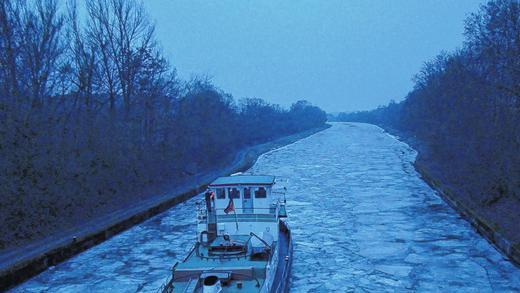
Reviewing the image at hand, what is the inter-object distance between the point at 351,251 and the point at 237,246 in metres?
6.36

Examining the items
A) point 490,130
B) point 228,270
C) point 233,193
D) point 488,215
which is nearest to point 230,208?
point 233,193

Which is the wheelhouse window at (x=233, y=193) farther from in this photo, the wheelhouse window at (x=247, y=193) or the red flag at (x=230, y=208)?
the red flag at (x=230, y=208)

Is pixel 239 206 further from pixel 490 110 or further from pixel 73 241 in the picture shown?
pixel 490 110

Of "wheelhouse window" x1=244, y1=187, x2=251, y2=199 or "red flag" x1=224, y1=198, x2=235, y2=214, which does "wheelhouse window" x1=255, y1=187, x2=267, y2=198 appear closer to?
"wheelhouse window" x1=244, y1=187, x2=251, y2=199

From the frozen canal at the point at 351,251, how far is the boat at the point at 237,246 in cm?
159

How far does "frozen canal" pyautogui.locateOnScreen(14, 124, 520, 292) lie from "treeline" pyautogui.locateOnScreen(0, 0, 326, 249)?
3100 millimetres

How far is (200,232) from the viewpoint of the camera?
16547 mm

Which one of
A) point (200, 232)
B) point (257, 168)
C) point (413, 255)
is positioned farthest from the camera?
point (257, 168)

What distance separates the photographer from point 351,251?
18.7m

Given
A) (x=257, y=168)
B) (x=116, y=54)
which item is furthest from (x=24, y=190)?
(x=257, y=168)

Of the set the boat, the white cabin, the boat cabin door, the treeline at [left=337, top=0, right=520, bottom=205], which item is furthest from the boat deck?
the treeline at [left=337, top=0, right=520, bottom=205]

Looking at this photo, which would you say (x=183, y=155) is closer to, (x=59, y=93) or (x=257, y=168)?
(x=257, y=168)

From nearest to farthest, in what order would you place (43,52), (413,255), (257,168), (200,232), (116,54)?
(200,232) → (413,255) → (43,52) → (116,54) → (257,168)

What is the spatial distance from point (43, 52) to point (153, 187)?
467 inches
